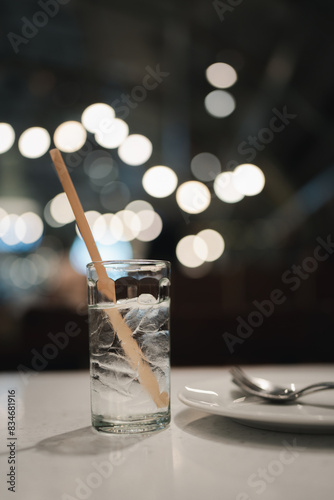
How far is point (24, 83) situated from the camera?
16.7ft

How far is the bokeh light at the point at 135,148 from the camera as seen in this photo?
4461mm

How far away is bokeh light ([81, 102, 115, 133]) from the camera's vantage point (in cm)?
381

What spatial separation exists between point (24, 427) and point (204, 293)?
12.5ft

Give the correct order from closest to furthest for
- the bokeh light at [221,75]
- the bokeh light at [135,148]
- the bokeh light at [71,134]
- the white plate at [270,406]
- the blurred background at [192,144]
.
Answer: the white plate at [270,406], the blurred background at [192,144], the bokeh light at [71,134], the bokeh light at [135,148], the bokeh light at [221,75]

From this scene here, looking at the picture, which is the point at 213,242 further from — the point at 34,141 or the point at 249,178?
the point at 34,141

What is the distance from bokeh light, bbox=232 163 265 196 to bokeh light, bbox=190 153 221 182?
7.75 feet

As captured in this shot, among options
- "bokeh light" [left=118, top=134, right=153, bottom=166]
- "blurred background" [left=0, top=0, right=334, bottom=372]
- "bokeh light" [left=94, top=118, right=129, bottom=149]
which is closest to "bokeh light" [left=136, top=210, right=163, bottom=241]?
"blurred background" [left=0, top=0, right=334, bottom=372]

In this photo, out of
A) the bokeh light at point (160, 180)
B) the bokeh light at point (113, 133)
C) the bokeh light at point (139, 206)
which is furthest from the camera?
the bokeh light at point (139, 206)

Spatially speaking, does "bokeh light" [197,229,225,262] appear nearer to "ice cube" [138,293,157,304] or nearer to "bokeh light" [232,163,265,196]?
"bokeh light" [232,163,265,196]

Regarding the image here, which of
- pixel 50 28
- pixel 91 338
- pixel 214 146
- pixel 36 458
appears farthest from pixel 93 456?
pixel 214 146

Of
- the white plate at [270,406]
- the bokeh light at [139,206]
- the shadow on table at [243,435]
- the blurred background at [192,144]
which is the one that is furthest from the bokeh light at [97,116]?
the bokeh light at [139,206]

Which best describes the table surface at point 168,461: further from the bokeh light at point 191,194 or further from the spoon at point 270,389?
the bokeh light at point 191,194

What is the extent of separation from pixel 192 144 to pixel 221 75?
1803mm

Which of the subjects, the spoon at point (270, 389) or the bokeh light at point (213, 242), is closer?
the spoon at point (270, 389)
